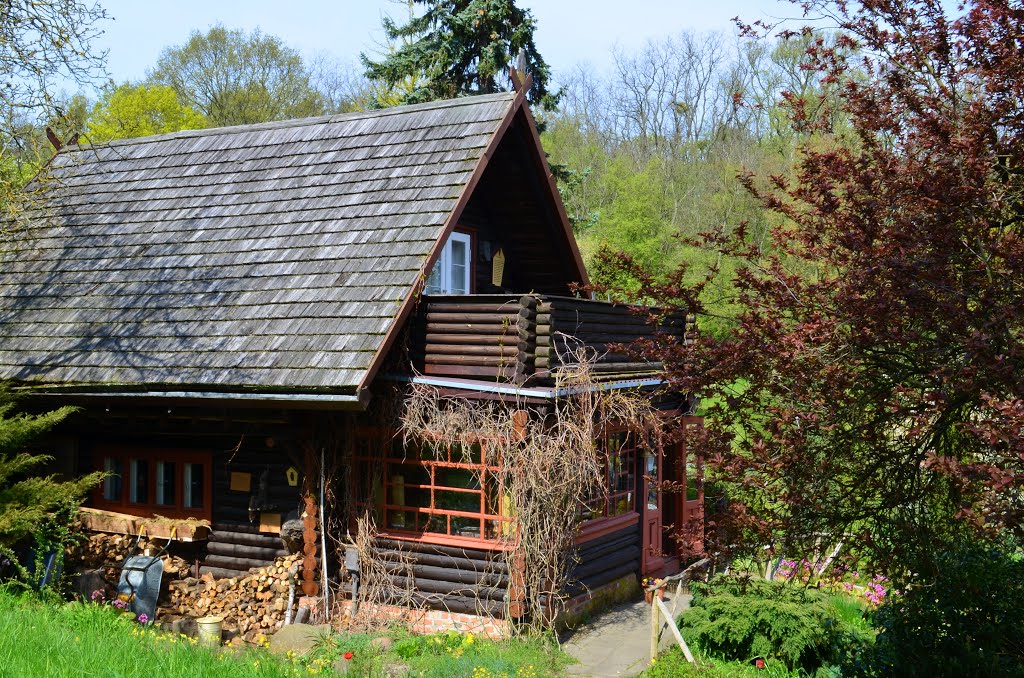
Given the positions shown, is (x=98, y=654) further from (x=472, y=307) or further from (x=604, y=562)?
(x=604, y=562)

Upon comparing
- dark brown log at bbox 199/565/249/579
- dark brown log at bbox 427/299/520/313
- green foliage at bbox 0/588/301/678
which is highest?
dark brown log at bbox 427/299/520/313

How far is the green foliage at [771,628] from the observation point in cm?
880

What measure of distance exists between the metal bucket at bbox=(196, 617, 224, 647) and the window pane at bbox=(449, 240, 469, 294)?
5340 millimetres

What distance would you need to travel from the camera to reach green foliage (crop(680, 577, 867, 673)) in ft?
28.9

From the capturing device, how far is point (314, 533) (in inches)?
419

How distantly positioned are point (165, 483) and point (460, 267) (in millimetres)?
4886

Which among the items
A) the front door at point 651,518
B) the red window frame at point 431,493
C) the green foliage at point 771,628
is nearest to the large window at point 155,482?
the red window frame at point 431,493

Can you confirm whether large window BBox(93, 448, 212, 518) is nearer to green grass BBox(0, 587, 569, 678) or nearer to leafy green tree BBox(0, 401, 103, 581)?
leafy green tree BBox(0, 401, 103, 581)

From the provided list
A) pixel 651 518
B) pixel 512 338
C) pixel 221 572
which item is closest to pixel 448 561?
pixel 512 338

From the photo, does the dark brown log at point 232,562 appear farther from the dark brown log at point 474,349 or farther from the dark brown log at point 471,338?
the dark brown log at point 471,338

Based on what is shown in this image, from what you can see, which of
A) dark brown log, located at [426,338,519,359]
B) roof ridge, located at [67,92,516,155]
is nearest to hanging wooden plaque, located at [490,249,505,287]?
roof ridge, located at [67,92,516,155]

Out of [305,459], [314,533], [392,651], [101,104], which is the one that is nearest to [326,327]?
[305,459]

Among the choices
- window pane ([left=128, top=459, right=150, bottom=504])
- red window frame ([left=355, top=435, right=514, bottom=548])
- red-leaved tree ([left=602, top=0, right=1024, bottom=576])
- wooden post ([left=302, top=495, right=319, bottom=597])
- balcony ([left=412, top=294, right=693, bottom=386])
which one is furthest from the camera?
window pane ([left=128, top=459, right=150, bottom=504])

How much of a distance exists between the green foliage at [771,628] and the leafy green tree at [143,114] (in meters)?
26.8
